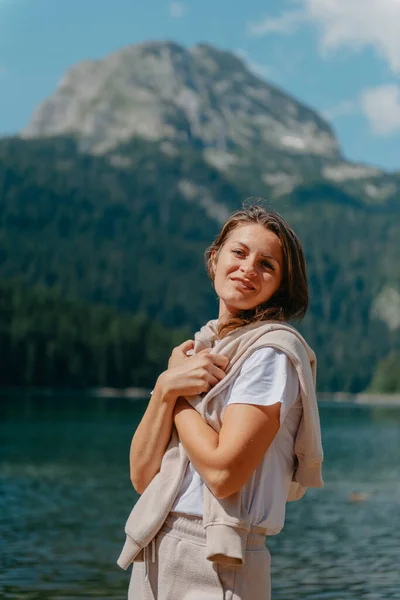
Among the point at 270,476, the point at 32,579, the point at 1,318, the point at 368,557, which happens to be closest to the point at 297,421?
the point at 270,476

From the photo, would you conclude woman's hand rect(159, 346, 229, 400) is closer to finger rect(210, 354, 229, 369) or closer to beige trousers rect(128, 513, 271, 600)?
finger rect(210, 354, 229, 369)

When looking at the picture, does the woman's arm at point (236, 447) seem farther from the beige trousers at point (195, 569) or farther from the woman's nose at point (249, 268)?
the woman's nose at point (249, 268)

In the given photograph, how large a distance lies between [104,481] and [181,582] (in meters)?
45.5

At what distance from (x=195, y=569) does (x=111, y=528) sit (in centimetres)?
2783

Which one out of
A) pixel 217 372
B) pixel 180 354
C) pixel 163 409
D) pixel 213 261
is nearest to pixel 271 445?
pixel 217 372

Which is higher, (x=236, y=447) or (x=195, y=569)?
(x=236, y=447)

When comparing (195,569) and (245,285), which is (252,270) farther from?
(195,569)

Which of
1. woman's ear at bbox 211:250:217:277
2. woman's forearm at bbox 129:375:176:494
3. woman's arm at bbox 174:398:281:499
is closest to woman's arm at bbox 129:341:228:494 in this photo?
woman's forearm at bbox 129:375:176:494

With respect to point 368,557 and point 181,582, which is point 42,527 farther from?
point 181,582

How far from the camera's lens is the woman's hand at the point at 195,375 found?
13.8ft

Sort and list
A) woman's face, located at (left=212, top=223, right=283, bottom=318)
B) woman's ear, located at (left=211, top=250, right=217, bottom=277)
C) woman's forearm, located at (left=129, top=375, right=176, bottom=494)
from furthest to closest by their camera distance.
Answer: woman's ear, located at (left=211, top=250, right=217, bottom=277) → woman's face, located at (left=212, top=223, right=283, bottom=318) → woman's forearm, located at (left=129, top=375, right=176, bottom=494)

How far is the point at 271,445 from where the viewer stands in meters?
4.15

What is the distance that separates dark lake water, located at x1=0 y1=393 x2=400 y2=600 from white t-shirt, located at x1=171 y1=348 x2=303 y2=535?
15.3m

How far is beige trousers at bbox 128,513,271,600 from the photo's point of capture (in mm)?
4000
